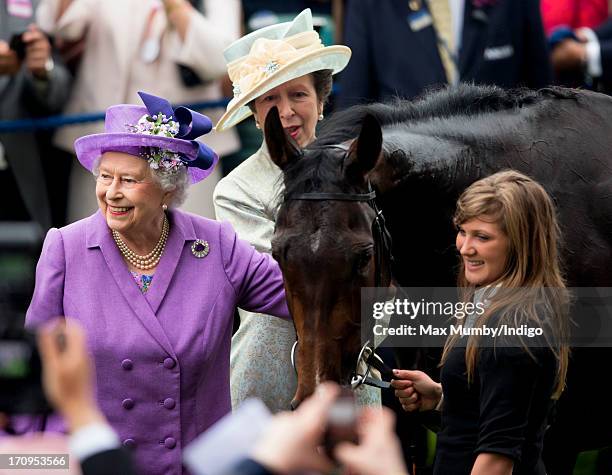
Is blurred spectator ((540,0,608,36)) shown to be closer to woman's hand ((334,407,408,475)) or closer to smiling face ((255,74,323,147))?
smiling face ((255,74,323,147))

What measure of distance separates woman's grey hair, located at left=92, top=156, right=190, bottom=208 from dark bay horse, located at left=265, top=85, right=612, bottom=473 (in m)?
0.31

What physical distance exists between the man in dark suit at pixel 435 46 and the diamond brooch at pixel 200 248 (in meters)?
2.42

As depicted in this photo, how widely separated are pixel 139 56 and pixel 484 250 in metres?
3.33

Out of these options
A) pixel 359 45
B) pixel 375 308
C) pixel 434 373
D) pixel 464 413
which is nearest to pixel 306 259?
pixel 375 308

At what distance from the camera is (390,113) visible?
507cm

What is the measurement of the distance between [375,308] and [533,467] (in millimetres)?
763

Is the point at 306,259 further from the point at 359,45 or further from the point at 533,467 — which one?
the point at 359,45

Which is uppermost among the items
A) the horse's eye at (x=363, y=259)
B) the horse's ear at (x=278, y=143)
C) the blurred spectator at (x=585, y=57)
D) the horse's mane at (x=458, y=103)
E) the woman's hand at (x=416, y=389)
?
the blurred spectator at (x=585, y=57)

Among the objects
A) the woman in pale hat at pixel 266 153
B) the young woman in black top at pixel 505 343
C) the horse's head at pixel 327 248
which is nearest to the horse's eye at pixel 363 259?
the horse's head at pixel 327 248

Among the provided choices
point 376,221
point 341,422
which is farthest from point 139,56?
point 341,422

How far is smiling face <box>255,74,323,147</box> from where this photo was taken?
5.09 metres

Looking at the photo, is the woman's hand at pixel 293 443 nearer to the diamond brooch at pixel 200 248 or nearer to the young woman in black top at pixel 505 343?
the young woman in black top at pixel 505 343

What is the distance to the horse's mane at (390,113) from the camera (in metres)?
4.43

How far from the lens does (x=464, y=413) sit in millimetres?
3992
